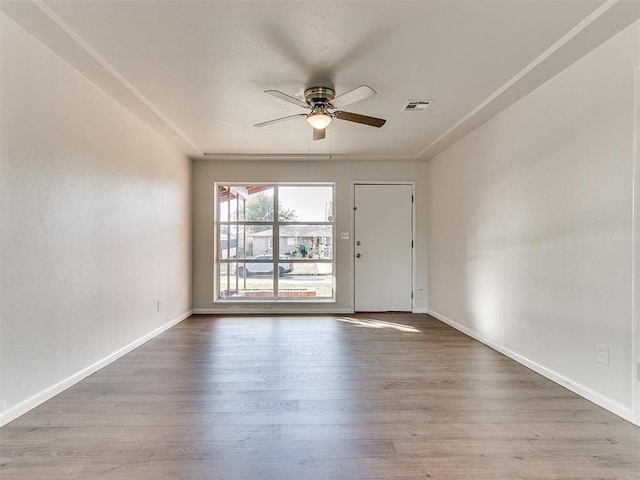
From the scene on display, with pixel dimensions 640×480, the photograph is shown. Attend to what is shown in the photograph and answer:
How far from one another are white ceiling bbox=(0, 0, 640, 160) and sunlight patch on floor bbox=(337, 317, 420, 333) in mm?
2598

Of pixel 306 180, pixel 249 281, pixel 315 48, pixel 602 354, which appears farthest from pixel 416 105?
pixel 249 281

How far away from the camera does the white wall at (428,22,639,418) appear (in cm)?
203

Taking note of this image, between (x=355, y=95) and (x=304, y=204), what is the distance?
293cm

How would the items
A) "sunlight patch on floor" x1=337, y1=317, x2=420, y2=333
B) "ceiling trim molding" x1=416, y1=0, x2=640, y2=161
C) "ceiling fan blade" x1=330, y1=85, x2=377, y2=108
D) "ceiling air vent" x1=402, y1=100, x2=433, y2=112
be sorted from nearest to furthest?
"ceiling trim molding" x1=416, y1=0, x2=640, y2=161 < "ceiling fan blade" x1=330, y1=85, x2=377, y2=108 < "ceiling air vent" x1=402, y1=100, x2=433, y2=112 < "sunlight patch on floor" x1=337, y1=317, x2=420, y2=333

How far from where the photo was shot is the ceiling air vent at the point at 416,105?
308 cm

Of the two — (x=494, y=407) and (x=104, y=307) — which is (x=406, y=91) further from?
(x=104, y=307)

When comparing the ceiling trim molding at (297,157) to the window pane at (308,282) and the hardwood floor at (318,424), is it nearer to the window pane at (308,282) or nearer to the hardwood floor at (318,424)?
the window pane at (308,282)

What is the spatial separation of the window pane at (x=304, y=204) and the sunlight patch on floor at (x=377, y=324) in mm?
1630

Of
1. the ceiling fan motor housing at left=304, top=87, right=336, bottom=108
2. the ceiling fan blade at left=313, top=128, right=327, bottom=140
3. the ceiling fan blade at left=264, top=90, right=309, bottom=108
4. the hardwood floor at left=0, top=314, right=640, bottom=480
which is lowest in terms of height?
the hardwood floor at left=0, top=314, right=640, bottom=480

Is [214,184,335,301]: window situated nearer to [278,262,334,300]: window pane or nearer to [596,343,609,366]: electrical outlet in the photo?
[278,262,334,300]: window pane

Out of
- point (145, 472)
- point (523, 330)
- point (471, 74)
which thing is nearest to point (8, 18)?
point (145, 472)

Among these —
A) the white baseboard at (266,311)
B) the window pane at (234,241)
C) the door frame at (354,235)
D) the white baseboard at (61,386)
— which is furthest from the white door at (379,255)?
the white baseboard at (61,386)

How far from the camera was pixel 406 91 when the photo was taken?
287 cm

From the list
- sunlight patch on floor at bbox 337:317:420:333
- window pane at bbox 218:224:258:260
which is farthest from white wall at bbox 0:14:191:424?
sunlight patch on floor at bbox 337:317:420:333
